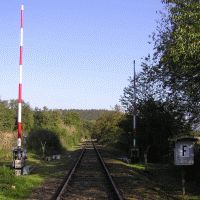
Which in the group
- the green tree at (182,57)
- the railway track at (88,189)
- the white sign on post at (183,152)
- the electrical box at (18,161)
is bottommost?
the railway track at (88,189)

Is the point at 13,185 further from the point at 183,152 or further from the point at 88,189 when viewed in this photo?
the point at 183,152

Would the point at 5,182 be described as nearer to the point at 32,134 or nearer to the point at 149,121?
the point at 149,121

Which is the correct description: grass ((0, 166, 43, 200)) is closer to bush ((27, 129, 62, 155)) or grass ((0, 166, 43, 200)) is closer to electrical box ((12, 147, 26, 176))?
electrical box ((12, 147, 26, 176))

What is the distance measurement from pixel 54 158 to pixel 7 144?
4.54 meters

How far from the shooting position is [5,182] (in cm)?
1798

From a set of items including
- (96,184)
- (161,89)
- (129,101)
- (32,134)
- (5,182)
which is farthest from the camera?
(32,134)

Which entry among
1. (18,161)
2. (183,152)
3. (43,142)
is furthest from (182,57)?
(43,142)

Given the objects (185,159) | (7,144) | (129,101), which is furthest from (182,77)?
(129,101)

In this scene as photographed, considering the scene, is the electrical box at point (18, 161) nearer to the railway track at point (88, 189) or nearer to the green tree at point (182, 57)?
the railway track at point (88, 189)

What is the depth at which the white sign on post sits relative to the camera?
50.9 ft

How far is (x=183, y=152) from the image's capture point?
15.6 m

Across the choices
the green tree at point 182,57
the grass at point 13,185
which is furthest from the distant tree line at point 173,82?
the grass at point 13,185

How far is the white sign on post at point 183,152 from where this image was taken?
50.9 ft

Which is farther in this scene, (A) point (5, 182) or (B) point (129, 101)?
(B) point (129, 101)
